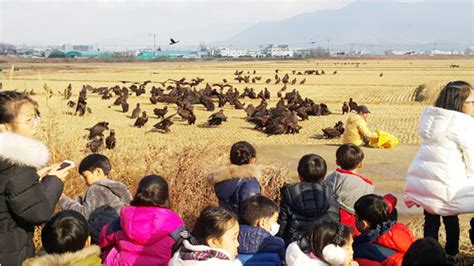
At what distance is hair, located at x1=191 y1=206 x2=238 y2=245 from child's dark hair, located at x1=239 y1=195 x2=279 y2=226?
2.19 feet

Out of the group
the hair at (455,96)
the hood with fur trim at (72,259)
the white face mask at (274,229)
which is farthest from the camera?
the hair at (455,96)

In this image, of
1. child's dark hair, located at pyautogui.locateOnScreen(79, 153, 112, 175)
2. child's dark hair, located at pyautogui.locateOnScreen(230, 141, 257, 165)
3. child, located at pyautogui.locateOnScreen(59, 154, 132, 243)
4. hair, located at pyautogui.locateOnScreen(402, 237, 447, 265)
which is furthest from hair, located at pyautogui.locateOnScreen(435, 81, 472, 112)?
child's dark hair, located at pyautogui.locateOnScreen(79, 153, 112, 175)

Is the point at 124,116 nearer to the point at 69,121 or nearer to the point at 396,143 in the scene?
the point at 69,121

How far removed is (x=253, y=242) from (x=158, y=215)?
73cm

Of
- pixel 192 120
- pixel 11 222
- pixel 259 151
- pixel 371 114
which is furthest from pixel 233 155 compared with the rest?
pixel 371 114

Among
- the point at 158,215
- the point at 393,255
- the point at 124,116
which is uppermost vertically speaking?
the point at 158,215

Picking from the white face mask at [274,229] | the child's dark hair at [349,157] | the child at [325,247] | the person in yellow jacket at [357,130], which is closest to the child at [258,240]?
the white face mask at [274,229]

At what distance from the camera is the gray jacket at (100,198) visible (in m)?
5.46

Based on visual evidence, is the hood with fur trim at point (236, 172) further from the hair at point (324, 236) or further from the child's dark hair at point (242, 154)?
the hair at point (324, 236)

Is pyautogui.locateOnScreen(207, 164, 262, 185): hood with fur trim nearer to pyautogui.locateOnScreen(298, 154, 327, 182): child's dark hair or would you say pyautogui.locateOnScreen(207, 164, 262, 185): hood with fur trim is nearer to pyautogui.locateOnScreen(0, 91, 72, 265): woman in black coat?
pyautogui.locateOnScreen(298, 154, 327, 182): child's dark hair

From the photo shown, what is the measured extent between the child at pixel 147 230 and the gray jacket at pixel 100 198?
0.85m

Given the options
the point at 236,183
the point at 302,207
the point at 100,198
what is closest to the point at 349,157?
the point at 302,207

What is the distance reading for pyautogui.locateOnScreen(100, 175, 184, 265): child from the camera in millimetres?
4523

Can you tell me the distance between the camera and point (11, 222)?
412 centimetres
